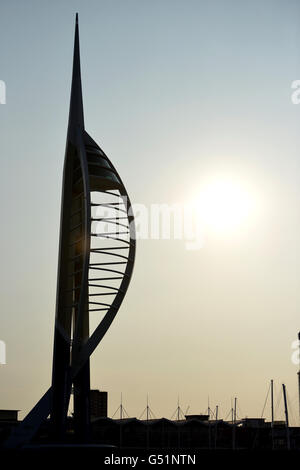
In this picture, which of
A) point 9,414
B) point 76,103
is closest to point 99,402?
point 9,414

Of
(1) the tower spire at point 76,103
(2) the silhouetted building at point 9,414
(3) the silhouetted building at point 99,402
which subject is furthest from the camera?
(3) the silhouetted building at point 99,402

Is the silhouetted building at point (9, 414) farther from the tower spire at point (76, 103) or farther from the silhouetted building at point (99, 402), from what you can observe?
the tower spire at point (76, 103)

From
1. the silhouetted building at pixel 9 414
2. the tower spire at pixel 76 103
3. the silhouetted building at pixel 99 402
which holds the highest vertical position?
the tower spire at pixel 76 103

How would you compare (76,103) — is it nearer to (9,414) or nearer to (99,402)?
(9,414)

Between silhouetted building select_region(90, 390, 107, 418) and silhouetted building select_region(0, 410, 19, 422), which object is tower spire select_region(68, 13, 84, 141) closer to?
silhouetted building select_region(0, 410, 19, 422)

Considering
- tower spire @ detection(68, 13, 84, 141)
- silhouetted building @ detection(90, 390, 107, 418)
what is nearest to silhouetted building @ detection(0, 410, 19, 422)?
silhouetted building @ detection(90, 390, 107, 418)

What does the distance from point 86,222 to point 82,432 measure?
12.2m

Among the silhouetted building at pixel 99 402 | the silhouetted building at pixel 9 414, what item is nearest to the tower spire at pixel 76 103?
the silhouetted building at pixel 9 414

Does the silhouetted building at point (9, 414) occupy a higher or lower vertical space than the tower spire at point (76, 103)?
lower

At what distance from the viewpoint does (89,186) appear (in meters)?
44.3

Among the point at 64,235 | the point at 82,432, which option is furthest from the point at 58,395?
the point at 64,235

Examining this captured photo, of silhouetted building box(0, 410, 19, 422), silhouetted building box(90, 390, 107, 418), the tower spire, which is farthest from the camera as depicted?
silhouetted building box(90, 390, 107, 418)
